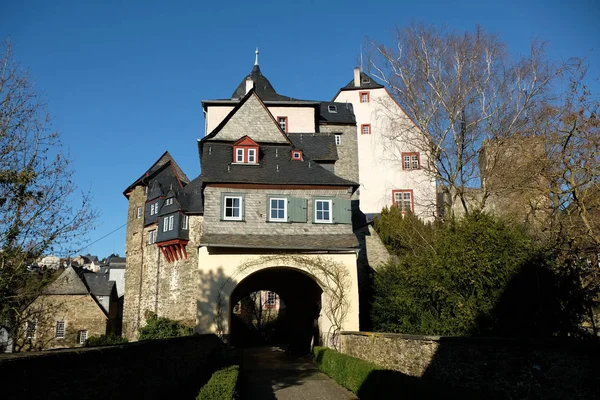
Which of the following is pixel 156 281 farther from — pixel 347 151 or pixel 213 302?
pixel 347 151

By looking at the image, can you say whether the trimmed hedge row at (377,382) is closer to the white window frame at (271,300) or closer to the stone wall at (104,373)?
the stone wall at (104,373)

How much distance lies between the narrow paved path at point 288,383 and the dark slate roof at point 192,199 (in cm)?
1051

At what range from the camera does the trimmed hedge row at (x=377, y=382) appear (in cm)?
850

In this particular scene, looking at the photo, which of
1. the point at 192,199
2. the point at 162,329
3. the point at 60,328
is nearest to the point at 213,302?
the point at 162,329

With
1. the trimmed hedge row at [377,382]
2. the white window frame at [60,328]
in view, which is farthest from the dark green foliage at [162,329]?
the white window frame at [60,328]

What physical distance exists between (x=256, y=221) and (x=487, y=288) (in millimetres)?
9625

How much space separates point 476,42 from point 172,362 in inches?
859

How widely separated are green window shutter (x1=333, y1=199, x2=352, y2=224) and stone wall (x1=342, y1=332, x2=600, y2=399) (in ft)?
27.3

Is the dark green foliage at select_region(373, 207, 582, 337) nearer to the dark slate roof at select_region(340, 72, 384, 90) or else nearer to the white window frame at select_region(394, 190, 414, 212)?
the white window frame at select_region(394, 190, 414, 212)

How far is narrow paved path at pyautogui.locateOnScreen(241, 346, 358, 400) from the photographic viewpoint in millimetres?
12752

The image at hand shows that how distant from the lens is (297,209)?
2066 cm

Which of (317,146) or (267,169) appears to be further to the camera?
(317,146)

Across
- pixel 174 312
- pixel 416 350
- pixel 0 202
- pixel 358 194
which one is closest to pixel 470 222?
pixel 416 350

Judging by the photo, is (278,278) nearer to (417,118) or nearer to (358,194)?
(417,118)
